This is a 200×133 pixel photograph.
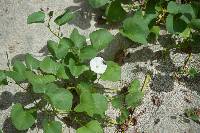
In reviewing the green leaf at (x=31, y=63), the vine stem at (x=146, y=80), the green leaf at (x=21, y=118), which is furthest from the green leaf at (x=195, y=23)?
the green leaf at (x=21, y=118)

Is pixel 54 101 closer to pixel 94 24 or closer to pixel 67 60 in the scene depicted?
pixel 67 60

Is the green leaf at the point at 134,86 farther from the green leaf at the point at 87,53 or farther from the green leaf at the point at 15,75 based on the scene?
the green leaf at the point at 15,75

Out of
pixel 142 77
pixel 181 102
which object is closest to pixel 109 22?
pixel 142 77

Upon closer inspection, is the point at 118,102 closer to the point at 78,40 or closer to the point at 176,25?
the point at 78,40

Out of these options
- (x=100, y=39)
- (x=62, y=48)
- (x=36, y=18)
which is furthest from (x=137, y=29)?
(x=36, y=18)

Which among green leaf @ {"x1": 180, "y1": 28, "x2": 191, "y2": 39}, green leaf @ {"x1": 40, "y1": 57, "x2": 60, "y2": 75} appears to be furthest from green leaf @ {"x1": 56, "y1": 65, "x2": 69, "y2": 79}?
green leaf @ {"x1": 180, "y1": 28, "x2": 191, "y2": 39}

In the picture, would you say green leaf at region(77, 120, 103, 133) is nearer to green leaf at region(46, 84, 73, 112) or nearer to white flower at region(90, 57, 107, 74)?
green leaf at region(46, 84, 73, 112)

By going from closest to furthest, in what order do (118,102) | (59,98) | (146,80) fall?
(59,98), (118,102), (146,80)
